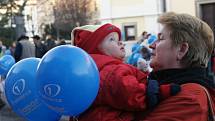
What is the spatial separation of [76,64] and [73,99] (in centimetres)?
17

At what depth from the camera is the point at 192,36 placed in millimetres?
2436

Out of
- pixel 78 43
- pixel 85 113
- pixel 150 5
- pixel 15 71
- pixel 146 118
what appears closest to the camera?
pixel 146 118

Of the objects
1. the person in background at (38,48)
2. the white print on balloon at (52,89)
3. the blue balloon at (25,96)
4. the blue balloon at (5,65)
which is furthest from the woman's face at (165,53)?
the person in background at (38,48)

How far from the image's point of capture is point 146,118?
7.77ft

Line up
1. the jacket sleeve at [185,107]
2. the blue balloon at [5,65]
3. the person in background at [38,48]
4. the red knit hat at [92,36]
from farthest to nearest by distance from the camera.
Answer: the person in background at [38,48] < the blue balloon at [5,65] < the red knit hat at [92,36] < the jacket sleeve at [185,107]

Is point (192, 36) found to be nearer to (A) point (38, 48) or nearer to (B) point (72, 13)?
(A) point (38, 48)

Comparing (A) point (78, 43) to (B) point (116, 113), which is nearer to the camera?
(B) point (116, 113)

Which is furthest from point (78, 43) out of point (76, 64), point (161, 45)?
point (161, 45)

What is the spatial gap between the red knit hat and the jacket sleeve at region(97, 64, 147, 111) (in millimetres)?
264

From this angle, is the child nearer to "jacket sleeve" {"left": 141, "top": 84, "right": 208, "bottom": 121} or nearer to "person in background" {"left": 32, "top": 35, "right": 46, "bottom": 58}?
"jacket sleeve" {"left": 141, "top": 84, "right": 208, "bottom": 121}

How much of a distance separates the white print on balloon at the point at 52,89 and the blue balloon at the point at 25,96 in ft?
1.51

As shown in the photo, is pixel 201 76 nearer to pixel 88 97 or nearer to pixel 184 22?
pixel 184 22

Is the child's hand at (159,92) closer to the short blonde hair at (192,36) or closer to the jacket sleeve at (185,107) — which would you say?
the jacket sleeve at (185,107)

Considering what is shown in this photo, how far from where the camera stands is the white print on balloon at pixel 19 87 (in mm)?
3150
